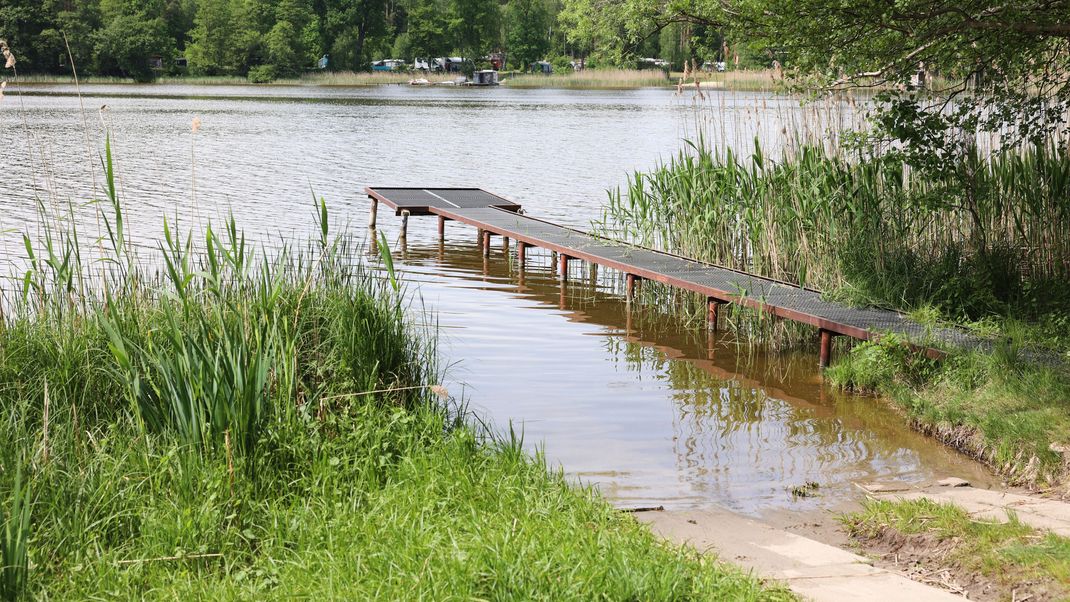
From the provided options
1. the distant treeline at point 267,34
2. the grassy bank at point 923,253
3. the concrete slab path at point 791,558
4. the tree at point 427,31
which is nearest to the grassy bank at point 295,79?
the distant treeline at point 267,34

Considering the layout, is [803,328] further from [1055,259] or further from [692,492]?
[692,492]

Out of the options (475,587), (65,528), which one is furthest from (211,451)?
(475,587)

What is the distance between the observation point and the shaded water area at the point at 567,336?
5.96m

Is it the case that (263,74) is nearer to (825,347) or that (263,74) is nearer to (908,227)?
(908,227)

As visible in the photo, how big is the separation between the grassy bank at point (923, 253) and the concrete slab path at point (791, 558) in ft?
6.88

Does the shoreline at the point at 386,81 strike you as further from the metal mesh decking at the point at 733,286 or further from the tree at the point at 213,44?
the metal mesh decking at the point at 733,286

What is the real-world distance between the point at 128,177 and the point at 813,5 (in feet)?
52.0

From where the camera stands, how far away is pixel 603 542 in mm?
3812

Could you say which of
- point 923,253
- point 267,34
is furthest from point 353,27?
point 923,253

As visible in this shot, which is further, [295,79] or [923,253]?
[295,79]

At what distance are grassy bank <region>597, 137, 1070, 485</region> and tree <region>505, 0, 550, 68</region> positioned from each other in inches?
3398

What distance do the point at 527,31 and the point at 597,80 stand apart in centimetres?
2298

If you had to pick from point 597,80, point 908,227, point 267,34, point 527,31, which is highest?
point 527,31

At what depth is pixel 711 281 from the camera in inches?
354
